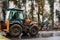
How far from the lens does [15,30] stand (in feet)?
62.7

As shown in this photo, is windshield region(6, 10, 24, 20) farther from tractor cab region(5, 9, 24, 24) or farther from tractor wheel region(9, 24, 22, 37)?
tractor wheel region(9, 24, 22, 37)

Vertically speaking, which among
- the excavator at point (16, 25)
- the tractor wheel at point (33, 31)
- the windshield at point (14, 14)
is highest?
the windshield at point (14, 14)

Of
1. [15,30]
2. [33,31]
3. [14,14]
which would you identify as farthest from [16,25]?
[33,31]

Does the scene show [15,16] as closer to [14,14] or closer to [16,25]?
[14,14]

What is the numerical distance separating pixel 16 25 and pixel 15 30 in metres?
0.43

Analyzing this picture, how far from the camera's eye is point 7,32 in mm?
19078

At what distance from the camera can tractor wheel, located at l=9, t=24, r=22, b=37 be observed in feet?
62.3

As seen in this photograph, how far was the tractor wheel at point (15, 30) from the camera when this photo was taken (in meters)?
19.0

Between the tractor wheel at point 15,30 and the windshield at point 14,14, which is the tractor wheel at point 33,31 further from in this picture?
the windshield at point 14,14

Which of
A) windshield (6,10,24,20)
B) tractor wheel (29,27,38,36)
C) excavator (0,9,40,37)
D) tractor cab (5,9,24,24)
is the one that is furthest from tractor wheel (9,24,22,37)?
tractor wheel (29,27,38,36)

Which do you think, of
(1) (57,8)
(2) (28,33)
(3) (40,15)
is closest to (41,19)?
(3) (40,15)

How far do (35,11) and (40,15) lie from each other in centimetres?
88

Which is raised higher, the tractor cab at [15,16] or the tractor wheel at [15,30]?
the tractor cab at [15,16]

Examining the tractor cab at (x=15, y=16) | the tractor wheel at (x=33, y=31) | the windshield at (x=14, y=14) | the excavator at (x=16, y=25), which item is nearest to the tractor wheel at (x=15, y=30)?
the excavator at (x=16, y=25)
